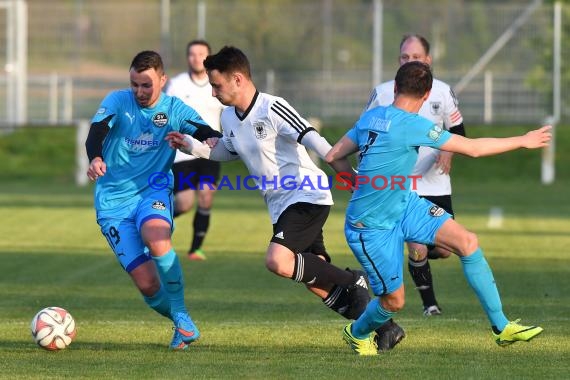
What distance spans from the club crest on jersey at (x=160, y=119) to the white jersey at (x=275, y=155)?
0.52 meters

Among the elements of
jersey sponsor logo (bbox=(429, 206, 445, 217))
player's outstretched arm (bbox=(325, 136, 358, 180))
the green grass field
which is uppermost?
player's outstretched arm (bbox=(325, 136, 358, 180))

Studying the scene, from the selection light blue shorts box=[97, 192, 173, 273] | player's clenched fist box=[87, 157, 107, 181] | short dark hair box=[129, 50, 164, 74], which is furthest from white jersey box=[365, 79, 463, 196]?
player's clenched fist box=[87, 157, 107, 181]

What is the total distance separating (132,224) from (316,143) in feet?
5.00

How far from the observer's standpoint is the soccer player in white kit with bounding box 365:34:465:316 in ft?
33.1

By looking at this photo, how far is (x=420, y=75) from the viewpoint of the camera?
7.68m

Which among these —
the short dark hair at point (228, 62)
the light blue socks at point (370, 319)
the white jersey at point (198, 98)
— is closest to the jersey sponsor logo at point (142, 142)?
the short dark hair at point (228, 62)

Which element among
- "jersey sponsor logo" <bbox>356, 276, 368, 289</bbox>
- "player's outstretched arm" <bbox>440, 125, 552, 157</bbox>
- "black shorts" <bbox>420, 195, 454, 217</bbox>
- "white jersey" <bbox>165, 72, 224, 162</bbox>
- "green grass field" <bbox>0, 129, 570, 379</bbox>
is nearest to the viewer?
"player's outstretched arm" <bbox>440, 125, 552, 157</bbox>

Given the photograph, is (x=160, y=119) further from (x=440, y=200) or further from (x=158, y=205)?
(x=440, y=200)

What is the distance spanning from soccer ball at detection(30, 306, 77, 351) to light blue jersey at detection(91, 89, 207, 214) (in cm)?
82

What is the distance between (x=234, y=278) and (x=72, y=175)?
57.0 feet

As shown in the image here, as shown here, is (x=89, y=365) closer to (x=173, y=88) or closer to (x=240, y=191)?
(x=173, y=88)

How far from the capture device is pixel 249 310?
10508mm

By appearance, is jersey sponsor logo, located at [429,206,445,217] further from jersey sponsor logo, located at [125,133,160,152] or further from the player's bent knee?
jersey sponsor logo, located at [125,133,160,152]

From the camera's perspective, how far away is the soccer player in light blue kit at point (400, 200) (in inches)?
303
